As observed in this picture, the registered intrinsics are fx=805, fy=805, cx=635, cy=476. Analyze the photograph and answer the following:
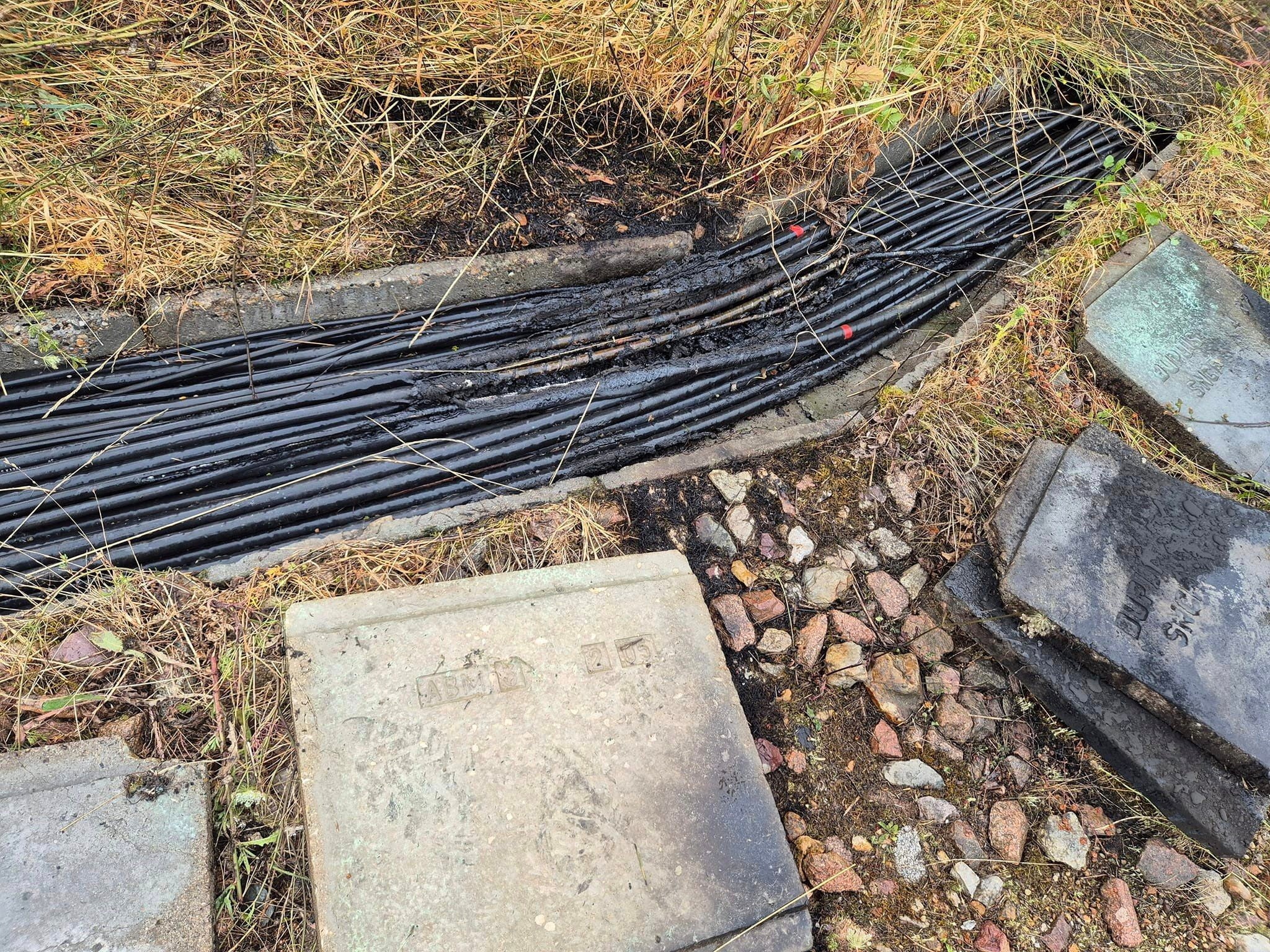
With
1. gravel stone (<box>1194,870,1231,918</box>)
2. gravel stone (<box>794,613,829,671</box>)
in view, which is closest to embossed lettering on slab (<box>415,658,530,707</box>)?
gravel stone (<box>794,613,829,671</box>)

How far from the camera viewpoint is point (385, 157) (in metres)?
2.92

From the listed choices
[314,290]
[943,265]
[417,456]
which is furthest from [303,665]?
[943,265]

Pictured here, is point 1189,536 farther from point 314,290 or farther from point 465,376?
point 314,290

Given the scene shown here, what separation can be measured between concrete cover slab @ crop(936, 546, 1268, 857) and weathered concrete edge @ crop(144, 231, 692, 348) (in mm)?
1589

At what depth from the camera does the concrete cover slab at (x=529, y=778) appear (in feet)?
5.40

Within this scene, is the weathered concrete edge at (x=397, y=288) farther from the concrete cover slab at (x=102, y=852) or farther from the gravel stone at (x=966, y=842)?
the gravel stone at (x=966, y=842)

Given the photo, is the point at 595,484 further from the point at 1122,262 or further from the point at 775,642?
the point at 1122,262

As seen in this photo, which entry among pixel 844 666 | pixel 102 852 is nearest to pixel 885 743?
pixel 844 666

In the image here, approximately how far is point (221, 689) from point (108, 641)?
288 mm

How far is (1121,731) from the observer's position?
7.00 feet

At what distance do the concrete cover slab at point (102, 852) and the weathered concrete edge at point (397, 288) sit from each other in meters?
1.35

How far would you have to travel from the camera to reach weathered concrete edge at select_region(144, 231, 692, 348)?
2.56 m

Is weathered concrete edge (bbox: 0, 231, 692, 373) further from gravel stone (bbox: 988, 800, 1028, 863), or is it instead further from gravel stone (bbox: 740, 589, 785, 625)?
gravel stone (bbox: 988, 800, 1028, 863)

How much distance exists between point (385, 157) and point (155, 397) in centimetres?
116
